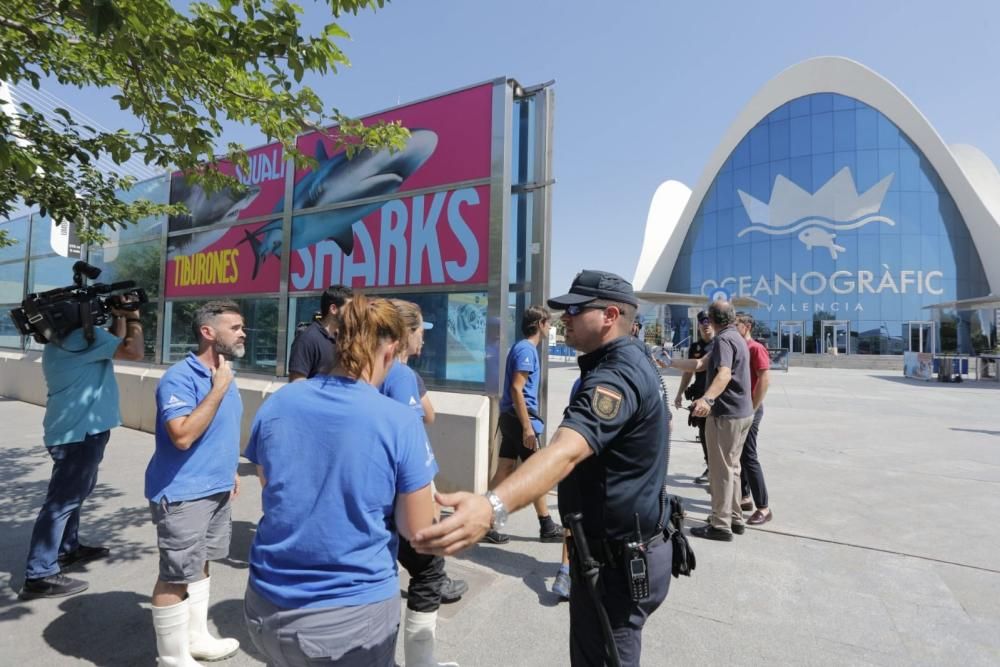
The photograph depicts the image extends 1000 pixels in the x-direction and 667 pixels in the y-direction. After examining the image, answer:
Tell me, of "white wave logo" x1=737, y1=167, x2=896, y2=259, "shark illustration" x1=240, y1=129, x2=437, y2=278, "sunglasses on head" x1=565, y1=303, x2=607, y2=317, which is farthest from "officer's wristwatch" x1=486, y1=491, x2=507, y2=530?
"white wave logo" x1=737, y1=167, x2=896, y2=259

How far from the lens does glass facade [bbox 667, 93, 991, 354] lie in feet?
111

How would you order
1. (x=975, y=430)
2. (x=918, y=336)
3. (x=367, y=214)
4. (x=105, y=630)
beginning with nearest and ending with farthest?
1. (x=105, y=630)
2. (x=367, y=214)
3. (x=975, y=430)
4. (x=918, y=336)

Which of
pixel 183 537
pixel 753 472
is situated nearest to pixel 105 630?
pixel 183 537

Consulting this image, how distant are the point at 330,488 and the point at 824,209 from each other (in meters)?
41.8

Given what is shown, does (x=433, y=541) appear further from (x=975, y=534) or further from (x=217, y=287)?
(x=217, y=287)

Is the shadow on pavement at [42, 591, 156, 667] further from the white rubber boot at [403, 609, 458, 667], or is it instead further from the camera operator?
the white rubber boot at [403, 609, 458, 667]

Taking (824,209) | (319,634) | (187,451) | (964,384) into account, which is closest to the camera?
(319,634)

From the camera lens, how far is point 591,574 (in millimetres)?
1761

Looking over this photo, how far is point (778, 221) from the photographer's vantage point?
36781mm

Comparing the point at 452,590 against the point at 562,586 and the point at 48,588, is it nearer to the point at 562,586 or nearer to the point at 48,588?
the point at 562,586

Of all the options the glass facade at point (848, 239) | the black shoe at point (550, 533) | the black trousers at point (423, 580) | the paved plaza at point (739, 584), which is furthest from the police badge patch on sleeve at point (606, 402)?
the glass facade at point (848, 239)

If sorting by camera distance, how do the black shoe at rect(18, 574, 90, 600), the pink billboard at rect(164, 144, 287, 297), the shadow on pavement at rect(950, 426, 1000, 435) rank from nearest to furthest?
the black shoe at rect(18, 574, 90, 600)
the pink billboard at rect(164, 144, 287, 297)
the shadow on pavement at rect(950, 426, 1000, 435)

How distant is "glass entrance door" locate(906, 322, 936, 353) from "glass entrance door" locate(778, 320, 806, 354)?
19.7 feet

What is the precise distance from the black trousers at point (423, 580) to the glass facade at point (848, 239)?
34.3 meters
